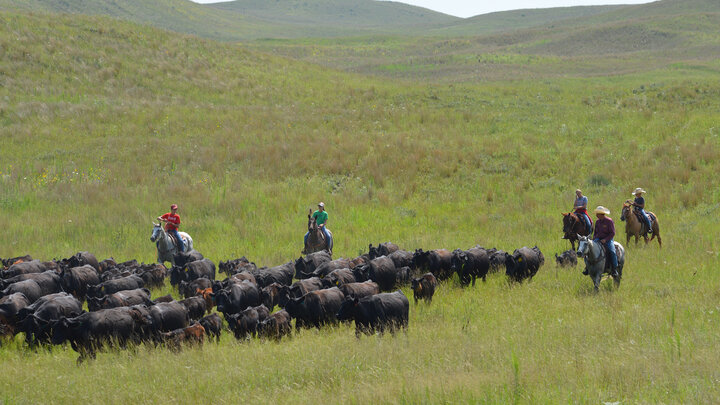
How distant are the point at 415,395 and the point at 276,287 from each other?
6.58m

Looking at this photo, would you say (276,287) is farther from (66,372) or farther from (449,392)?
(449,392)

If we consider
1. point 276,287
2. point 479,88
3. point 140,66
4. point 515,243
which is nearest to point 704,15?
point 479,88

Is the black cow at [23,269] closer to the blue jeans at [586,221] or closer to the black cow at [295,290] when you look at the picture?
the black cow at [295,290]

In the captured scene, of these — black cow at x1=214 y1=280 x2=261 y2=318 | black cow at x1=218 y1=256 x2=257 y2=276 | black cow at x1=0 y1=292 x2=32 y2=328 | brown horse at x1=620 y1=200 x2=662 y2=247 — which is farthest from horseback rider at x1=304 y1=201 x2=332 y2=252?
brown horse at x1=620 y1=200 x2=662 y2=247

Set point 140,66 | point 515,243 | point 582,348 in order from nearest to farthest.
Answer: point 582,348, point 515,243, point 140,66

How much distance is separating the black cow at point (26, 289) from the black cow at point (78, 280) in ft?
3.09

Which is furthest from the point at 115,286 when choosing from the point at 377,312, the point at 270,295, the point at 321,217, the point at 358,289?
the point at 321,217

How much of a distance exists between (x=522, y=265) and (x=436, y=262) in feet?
7.00

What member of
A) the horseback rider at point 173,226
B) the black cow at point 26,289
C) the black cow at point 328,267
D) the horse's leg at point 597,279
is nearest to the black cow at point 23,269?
the black cow at point 26,289

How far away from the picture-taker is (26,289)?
1295 cm

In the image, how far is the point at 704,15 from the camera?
118062mm

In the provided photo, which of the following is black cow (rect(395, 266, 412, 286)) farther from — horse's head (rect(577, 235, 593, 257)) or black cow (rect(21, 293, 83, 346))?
black cow (rect(21, 293, 83, 346))

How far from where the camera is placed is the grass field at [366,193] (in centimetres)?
814

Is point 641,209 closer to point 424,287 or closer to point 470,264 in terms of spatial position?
point 470,264
